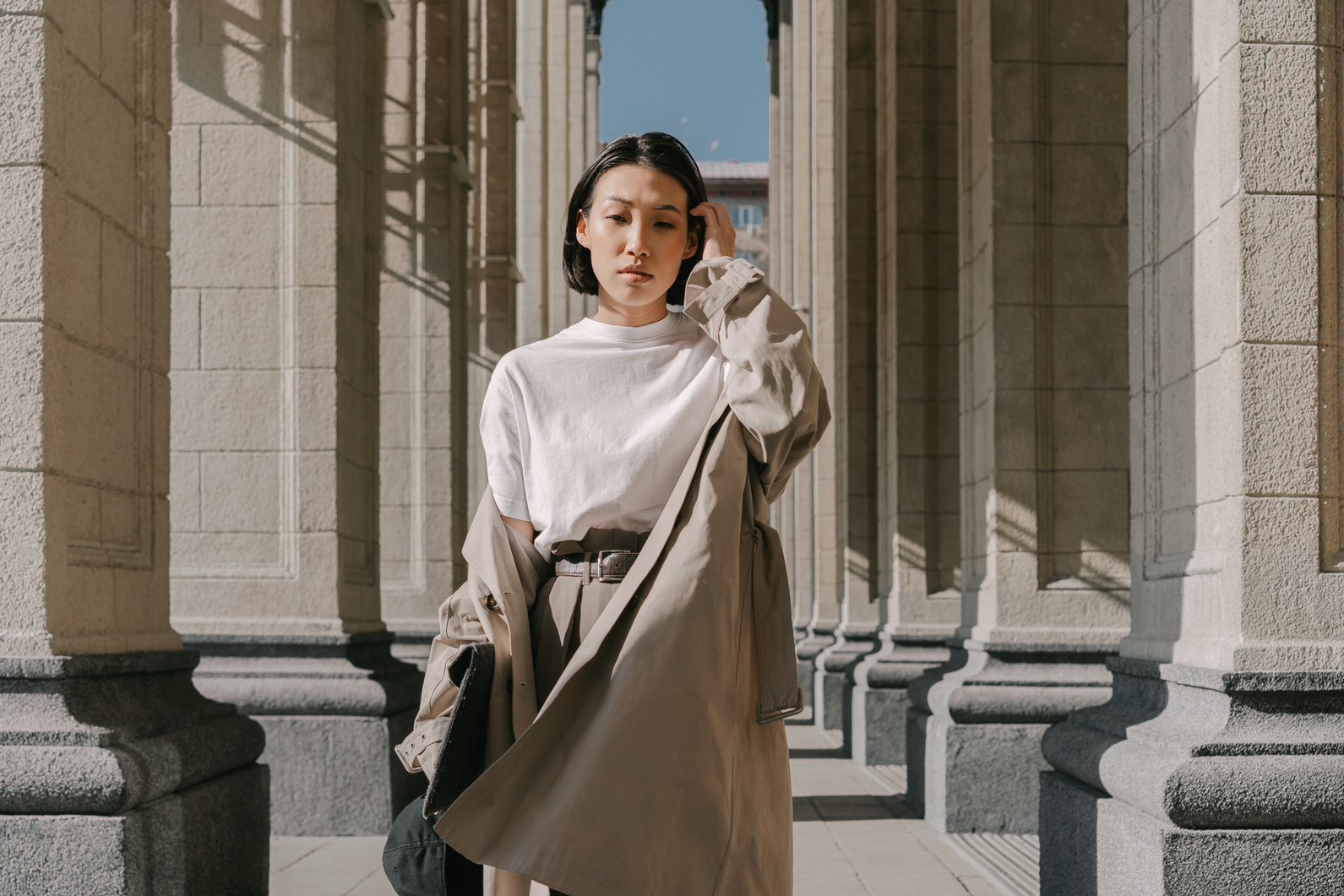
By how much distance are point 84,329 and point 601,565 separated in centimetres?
250

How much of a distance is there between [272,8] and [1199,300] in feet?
18.1

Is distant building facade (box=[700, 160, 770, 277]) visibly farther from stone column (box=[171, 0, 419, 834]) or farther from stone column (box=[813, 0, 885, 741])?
stone column (box=[171, 0, 419, 834])

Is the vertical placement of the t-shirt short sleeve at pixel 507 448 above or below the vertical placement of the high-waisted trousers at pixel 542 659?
above

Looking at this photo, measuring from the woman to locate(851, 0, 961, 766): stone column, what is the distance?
8.02m

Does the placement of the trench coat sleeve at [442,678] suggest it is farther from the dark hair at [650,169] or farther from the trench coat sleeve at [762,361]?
the dark hair at [650,169]

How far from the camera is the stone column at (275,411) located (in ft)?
23.6

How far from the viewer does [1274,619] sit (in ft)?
12.5

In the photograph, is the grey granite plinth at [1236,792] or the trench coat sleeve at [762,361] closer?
the trench coat sleeve at [762,361]

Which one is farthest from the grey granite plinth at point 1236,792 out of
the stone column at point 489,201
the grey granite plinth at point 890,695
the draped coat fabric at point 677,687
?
the stone column at point 489,201

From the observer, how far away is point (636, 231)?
104 inches

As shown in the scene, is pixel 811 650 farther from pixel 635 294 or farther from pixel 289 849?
pixel 635 294

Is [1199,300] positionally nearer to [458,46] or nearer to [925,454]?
[925,454]

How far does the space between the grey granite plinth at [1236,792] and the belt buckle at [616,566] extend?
195 cm

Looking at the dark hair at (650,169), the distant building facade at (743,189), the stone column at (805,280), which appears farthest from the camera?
the distant building facade at (743,189)
